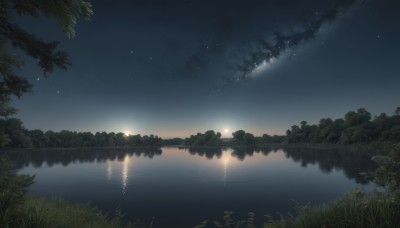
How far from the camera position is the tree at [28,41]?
293 inches

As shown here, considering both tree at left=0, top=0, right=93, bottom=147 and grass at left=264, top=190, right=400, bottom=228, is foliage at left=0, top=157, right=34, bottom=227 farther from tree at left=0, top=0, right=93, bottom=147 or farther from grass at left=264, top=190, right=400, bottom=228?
grass at left=264, top=190, right=400, bottom=228

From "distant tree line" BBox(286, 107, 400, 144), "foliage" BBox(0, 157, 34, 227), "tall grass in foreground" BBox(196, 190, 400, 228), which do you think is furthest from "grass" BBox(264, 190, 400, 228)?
"distant tree line" BBox(286, 107, 400, 144)

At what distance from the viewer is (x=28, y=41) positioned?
366 inches

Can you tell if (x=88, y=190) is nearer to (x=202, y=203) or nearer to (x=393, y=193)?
(x=202, y=203)

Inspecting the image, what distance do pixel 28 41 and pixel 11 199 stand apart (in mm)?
5493

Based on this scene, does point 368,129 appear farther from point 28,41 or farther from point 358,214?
point 28,41

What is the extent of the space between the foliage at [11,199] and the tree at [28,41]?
1497 millimetres

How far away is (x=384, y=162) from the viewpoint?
10664 mm

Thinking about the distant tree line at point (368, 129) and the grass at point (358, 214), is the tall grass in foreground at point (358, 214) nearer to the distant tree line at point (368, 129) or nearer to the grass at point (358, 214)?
the grass at point (358, 214)

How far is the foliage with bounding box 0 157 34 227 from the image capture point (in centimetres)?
837

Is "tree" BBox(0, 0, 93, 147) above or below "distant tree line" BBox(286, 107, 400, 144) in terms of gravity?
below

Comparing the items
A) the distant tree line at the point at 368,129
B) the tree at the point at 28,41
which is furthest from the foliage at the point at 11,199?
the distant tree line at the point at 368,129

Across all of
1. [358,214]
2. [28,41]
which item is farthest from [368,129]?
[28,41]

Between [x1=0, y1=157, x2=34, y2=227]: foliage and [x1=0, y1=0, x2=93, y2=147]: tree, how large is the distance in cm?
150
